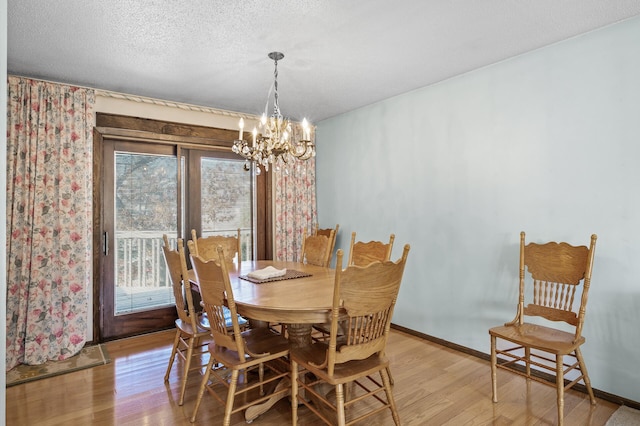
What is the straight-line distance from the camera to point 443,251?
349 cm

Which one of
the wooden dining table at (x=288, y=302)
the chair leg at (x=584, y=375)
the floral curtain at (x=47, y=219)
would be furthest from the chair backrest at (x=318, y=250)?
the floral curtain at (x=47, y=219)

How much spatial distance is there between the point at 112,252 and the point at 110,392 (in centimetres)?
156

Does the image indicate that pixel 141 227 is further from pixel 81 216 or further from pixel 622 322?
pixel 622 322

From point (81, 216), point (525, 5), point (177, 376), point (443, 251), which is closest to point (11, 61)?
point (81, 216)

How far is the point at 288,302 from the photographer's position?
6.70ft

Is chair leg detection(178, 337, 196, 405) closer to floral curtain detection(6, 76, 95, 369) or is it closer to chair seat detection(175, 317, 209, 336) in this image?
chair seat detection(175, 317, 209, 336)

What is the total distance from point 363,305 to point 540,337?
1.33 metres

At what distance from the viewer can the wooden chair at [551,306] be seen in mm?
2285

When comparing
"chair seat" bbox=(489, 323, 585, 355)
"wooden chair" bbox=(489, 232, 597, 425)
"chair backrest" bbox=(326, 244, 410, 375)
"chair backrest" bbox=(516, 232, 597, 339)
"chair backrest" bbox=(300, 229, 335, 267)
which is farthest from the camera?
"chair backrest" bbox=(300, 229, 335, 267)

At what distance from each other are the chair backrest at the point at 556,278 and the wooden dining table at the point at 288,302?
1462 millimetres

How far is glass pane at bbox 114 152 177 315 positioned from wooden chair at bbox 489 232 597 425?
3341 millimetres

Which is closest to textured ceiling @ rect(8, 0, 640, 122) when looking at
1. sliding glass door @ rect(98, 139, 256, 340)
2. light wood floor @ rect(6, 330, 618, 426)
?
sliding glass door @ rect(98, 139, 256, 340)

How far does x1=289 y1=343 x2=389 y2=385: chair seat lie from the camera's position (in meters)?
1.87

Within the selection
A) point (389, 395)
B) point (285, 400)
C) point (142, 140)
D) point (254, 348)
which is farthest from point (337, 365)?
point (142, 140)
